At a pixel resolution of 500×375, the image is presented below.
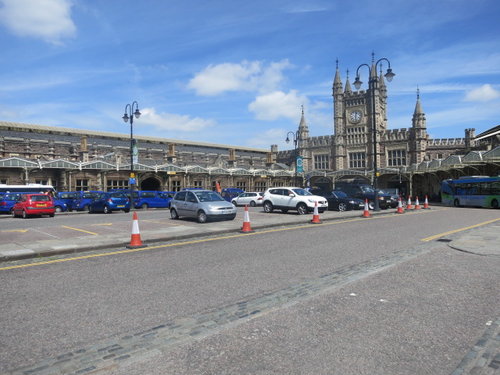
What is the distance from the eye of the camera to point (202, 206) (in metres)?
15.9

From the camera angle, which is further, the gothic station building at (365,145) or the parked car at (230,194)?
the gothic station building at (365,145)

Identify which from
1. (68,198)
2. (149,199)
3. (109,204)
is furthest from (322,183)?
(109,204)

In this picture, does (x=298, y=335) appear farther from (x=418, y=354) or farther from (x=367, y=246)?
(x=367, y=246)

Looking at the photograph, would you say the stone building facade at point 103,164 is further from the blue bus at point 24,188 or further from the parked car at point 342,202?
the parked car at point 342,202

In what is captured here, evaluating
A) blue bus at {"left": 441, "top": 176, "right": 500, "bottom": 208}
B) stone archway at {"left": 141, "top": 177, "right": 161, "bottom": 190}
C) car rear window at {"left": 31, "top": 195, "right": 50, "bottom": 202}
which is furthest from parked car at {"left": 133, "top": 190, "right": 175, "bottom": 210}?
blue bus at {"left": 441, "top": 176, "right": 500, "bottom": 208}

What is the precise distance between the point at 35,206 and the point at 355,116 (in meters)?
48.9

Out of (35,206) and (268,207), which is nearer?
(35,206)

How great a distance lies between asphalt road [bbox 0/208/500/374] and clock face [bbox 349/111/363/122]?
5240 cm

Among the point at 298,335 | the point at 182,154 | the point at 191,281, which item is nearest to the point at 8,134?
the point at 182,154

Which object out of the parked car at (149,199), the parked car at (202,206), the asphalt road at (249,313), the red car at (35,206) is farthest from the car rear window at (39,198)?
the asphalt road at (249,313)

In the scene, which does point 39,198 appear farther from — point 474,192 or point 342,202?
point 474,192

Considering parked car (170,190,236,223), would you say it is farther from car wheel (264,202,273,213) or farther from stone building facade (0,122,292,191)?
stone building facade (0,122,292,191)

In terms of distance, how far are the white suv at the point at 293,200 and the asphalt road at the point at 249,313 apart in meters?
12.4

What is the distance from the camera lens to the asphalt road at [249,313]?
336 cm
